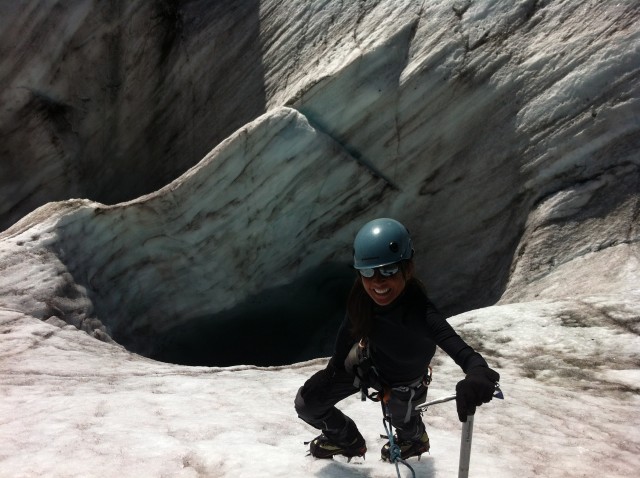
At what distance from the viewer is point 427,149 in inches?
296

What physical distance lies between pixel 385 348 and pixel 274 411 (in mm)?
1418

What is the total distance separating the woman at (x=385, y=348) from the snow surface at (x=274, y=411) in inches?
8.2

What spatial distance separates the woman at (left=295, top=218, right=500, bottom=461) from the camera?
2.70 metres

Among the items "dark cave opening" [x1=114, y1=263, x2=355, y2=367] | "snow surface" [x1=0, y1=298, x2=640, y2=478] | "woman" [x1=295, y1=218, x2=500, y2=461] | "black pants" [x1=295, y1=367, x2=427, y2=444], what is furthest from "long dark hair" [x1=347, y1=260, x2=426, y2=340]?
"dark cave opening" [x1=114, y1=263, x2=355, y2=367]

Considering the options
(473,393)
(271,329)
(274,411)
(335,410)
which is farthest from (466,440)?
(271,329)

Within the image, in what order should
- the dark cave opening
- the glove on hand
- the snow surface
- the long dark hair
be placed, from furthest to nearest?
the dark cave opening, the snow surface, the long dark hair, the glove on hand

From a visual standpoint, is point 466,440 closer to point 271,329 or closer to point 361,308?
point 361,308

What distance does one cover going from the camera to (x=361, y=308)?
113 inches

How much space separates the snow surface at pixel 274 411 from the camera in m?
3.06

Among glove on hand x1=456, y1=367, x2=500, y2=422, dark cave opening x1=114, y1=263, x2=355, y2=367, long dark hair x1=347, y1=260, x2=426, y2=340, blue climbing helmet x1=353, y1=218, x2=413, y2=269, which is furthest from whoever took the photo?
dark cave opening x1=114, y1=263, x2=355, y2=367

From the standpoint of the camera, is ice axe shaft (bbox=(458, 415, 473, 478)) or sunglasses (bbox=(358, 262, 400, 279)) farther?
sunglasses (bbox=(358, 262, 400, 279))

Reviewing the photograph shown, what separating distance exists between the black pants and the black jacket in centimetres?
11

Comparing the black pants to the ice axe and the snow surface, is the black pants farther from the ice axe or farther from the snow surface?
the ice axe

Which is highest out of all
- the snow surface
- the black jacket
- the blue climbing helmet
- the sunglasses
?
the blue climbing helmet
